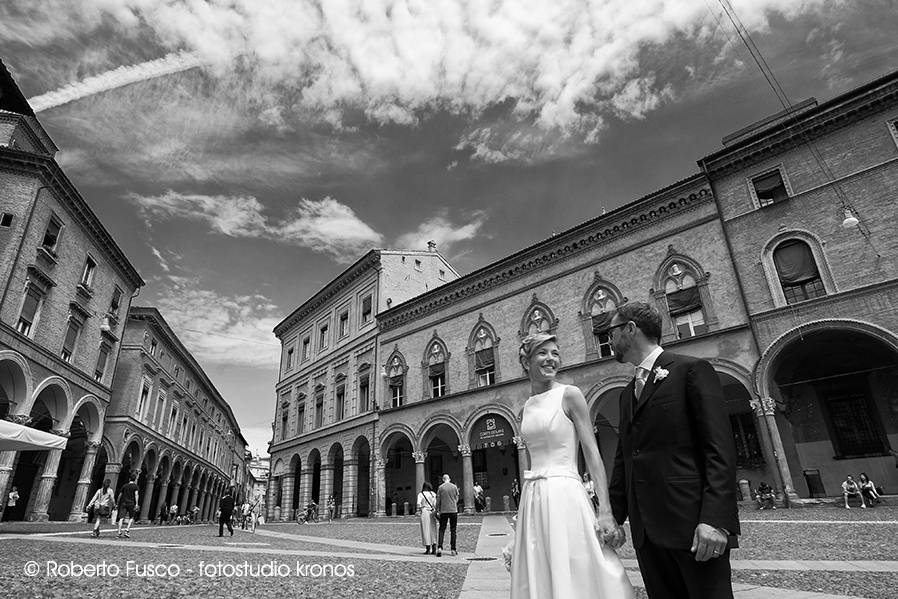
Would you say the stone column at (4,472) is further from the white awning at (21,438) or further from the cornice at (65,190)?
the cornice at (65,190)

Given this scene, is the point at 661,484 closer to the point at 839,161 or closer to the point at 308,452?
the point at 839,161

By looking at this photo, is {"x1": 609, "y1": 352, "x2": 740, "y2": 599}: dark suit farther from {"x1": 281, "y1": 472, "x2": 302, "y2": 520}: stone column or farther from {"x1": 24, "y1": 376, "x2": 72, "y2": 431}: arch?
{"x1": 281, "y1": 472, "x2": 302, "y2": 520}: stone column

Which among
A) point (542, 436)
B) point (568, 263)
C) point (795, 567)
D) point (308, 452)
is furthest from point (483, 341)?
point (542, 436)

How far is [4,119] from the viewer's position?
79.9 ft

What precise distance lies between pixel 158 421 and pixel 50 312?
54.7 ft

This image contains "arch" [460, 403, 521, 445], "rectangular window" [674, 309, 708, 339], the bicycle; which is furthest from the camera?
the bicycle

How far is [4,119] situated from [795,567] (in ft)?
112

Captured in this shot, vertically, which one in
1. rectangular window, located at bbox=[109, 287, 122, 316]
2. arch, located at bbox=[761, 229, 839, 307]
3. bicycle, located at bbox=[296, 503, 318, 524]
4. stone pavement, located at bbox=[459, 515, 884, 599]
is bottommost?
stone pavement, located at bbox=[459, 515, 884, 599]

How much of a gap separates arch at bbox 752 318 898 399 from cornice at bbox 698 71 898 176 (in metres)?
6.59

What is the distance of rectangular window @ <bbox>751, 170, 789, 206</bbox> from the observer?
18141 mm

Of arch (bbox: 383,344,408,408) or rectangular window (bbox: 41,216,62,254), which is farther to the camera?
arch (bbox: 383,344,408,408)

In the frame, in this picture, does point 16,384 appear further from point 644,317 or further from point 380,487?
point 644,317

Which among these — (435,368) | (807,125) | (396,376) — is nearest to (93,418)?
(396,376)

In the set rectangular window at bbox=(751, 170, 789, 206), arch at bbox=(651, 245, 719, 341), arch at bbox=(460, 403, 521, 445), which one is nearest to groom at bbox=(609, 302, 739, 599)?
arch at bbox=(651, 245, 719, 341)
